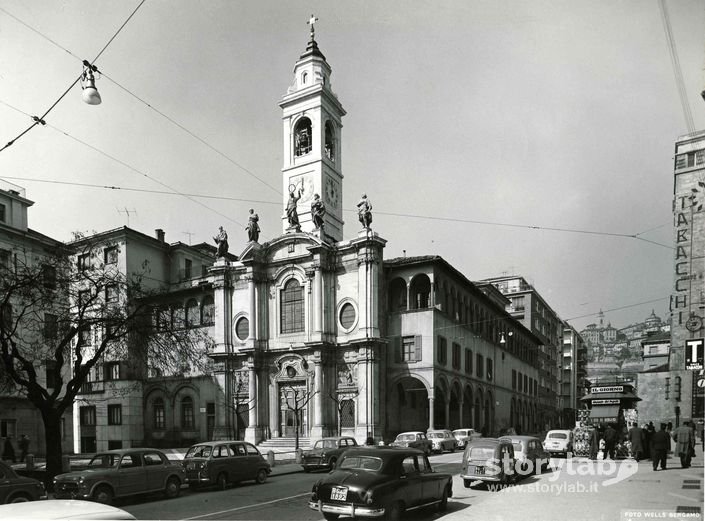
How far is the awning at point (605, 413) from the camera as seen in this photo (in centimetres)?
2294

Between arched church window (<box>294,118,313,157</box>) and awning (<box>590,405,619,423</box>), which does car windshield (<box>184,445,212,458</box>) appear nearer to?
awning (<box>590,405,619,423</box>)

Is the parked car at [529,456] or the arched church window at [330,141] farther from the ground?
the arched church window at [330,141]

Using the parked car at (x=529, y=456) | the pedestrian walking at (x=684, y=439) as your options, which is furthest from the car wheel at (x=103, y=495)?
the pedestrian walking at (x=684, y=439)

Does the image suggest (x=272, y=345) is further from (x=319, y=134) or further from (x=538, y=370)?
(x=538, y=370)

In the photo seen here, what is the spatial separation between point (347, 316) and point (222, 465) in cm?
1914

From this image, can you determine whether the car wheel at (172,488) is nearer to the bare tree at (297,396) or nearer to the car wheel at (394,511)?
the car wheel at (394,511)

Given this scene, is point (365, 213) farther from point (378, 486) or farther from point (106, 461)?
point (378, 486)

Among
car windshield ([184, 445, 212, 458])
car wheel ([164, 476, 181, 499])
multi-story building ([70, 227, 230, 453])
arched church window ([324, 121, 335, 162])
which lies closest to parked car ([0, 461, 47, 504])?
car wheel ([164, 476, 181, 499])

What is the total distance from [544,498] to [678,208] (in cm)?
501

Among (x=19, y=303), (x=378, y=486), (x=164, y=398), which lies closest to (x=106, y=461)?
(x=378, y=486)

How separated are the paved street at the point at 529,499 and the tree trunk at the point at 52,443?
386cm

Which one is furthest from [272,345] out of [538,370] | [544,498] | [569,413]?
[569,413]

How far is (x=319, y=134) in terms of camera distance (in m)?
38.6

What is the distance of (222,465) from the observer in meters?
15.3
